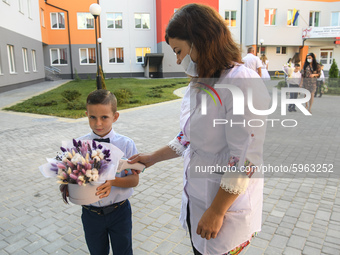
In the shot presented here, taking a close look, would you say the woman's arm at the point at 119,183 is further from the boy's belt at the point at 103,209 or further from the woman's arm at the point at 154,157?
the boy's belt at the point at 103,209

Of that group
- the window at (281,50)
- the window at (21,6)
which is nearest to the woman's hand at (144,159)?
the window at (21,6)

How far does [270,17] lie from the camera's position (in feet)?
109

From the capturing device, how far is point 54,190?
452 cm

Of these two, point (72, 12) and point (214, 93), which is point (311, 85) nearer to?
point (214, 93)

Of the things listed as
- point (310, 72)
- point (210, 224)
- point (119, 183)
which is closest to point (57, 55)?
point (310, 72)

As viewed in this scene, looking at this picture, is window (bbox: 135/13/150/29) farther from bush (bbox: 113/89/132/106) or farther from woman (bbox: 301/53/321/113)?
woman (bbox: 301/53/321/113)

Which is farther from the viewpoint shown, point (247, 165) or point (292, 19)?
point (292, 19)

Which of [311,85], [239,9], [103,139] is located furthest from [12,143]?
[239,9]

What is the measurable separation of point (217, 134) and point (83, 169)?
2.50ft

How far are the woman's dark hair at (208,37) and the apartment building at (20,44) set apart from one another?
20235 millimetres

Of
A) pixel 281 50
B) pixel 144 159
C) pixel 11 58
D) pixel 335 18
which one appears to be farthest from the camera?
pixel 335 18

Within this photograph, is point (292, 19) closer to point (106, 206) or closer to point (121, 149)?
point (121, 149)

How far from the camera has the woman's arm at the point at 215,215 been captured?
1.39 meters

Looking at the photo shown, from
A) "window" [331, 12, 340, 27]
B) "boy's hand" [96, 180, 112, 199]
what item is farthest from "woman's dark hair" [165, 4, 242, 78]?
"window" [331, 12, 340, 27]
